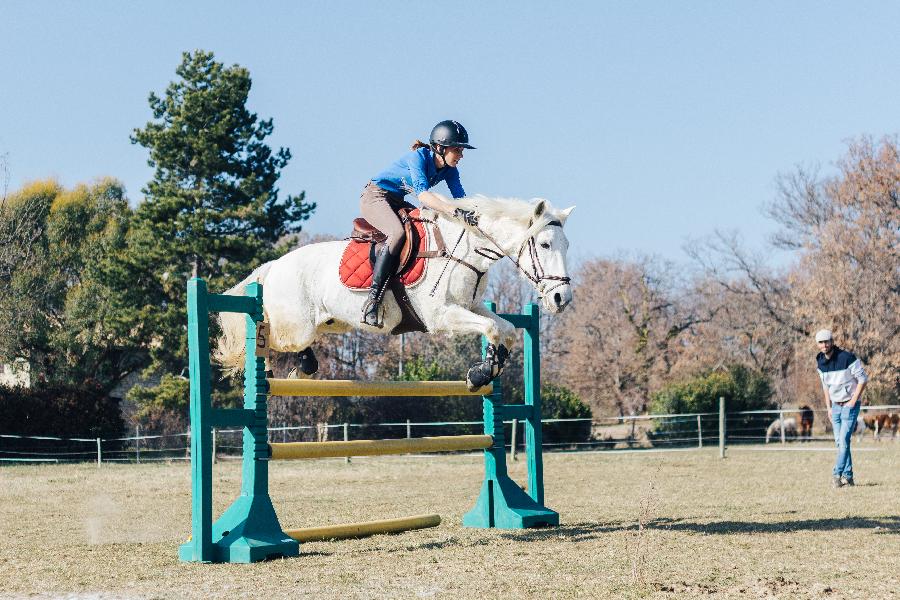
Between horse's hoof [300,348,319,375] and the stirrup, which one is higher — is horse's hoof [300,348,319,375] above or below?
below

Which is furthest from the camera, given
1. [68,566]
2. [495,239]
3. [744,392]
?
[744,392]

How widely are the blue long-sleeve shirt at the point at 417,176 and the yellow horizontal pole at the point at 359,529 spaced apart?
8.19ft

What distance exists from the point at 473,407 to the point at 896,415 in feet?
40.9

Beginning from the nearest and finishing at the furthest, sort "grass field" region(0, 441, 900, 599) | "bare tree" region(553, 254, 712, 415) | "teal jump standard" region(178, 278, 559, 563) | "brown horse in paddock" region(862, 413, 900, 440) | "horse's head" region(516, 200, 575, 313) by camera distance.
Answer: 1. "grass field" region(0, 441, 900, 599)
2. "teal jump standard" region(178, 278, 559, 563)
3. "horse's head" region(516, 200, 575, 313)
4. "brown horse in paddock" region(862, 413, 900, 440)
5. "bare tree" region(553, 254, 712, 415)

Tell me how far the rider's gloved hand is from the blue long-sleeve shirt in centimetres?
29

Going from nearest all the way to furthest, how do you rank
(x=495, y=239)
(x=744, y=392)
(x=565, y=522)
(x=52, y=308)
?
(x=495, y=239) < (x=565, y=522) < (x=744, y=392) < (x=52, y=308)

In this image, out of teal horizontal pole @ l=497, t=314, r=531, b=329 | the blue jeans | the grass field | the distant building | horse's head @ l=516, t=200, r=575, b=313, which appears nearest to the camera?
the grass field

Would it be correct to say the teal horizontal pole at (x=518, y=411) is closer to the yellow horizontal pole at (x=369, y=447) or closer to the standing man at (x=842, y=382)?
the yellow horizontal pole at (x=369, y=447)

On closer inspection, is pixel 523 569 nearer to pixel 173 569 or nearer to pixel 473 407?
pixel 173 569

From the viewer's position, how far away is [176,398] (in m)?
31.9

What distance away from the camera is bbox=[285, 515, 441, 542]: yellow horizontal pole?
705 cm

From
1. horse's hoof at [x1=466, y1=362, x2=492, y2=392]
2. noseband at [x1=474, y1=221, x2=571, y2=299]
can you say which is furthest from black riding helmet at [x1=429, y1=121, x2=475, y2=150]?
horse's hoof at [x1=466, y1=362, x2=492, y2=392]

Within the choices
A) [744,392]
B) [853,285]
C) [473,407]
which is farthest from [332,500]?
[853,285]

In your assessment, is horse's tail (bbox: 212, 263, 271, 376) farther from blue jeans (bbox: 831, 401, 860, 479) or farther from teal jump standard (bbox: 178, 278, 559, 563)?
blue jeans (bbox: 831, 401, 860, 479)
